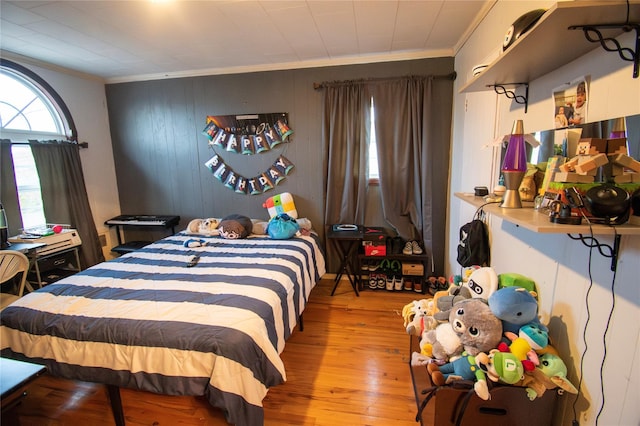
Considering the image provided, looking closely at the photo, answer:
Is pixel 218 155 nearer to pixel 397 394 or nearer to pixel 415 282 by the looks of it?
pixel 415 282

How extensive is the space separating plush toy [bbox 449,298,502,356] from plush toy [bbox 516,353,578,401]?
149mm

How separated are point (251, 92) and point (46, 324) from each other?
2809 mm

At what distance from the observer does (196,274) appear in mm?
2119

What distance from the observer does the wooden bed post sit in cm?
152

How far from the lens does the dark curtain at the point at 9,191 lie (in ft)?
8.78

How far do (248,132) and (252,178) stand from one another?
548 millimetres

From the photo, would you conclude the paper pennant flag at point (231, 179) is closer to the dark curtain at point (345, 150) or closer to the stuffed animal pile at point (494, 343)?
the dark curtain at point (345, 150)

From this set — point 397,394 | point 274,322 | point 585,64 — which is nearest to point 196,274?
point 274,322

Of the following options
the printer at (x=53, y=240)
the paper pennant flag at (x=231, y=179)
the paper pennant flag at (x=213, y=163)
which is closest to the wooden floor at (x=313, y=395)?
the printer at (x=53, y=240)

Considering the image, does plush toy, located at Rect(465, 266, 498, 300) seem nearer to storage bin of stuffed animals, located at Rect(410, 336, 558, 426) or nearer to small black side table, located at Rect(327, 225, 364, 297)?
storage bin of stuffed animals, located at Rect(410, 336, 558, 426)

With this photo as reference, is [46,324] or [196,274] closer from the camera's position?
[46,324]

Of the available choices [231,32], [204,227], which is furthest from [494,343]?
[204,227]

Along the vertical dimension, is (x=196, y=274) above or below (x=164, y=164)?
below

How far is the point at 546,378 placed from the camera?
3.56 ft
